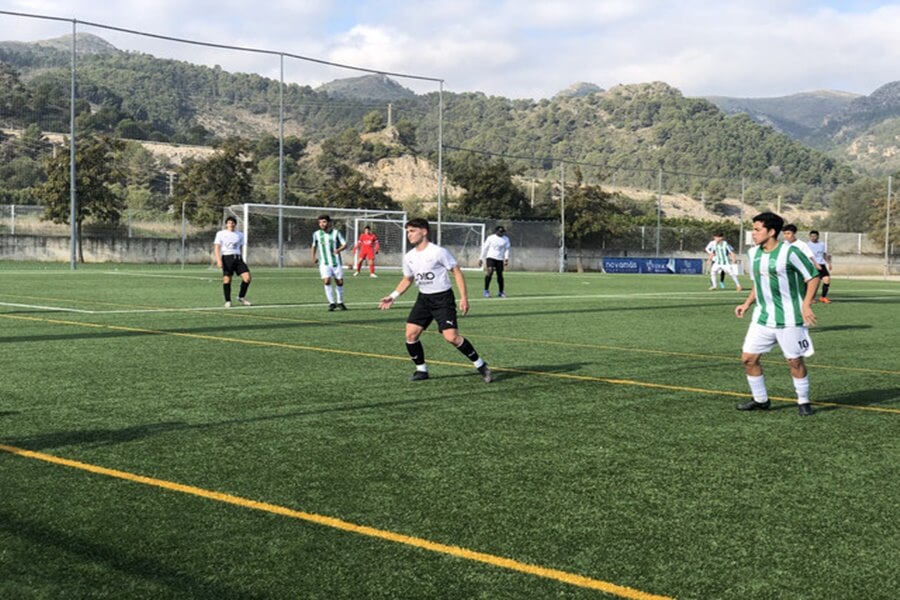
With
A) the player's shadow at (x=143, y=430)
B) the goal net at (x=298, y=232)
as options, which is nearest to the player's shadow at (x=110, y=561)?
the player's shadow at (x=143, y=430)

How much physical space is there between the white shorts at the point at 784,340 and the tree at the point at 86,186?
142 ft

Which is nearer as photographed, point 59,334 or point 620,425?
point 620,425

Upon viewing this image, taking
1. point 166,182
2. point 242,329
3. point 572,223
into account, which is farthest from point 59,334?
point 166,182

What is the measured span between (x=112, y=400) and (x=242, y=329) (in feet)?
22.0

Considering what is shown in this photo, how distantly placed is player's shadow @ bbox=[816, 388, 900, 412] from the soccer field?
0.17 ft

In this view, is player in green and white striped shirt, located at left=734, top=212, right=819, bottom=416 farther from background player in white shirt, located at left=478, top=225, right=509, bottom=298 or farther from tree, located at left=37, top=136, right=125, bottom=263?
tree, located at left=37, top=136, right=125, bottom=263

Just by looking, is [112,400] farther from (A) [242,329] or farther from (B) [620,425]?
(A) [242,329]

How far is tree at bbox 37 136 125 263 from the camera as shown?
157 ft

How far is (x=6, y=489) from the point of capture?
5.34m

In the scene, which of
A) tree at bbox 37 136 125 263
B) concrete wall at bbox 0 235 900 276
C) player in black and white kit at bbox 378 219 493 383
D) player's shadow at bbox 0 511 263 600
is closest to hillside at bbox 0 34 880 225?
tree at bbox 37 136 125 263

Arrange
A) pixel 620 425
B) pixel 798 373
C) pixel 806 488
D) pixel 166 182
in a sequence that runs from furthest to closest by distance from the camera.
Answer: pixel 166 182 < pixel 798 373 < pixel 620 425 < pixel 806 488

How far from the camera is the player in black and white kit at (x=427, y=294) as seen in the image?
1005 cm

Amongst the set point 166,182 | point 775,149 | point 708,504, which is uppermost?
point 775,149

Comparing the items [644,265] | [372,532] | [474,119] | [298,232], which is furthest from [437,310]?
[474,119]
